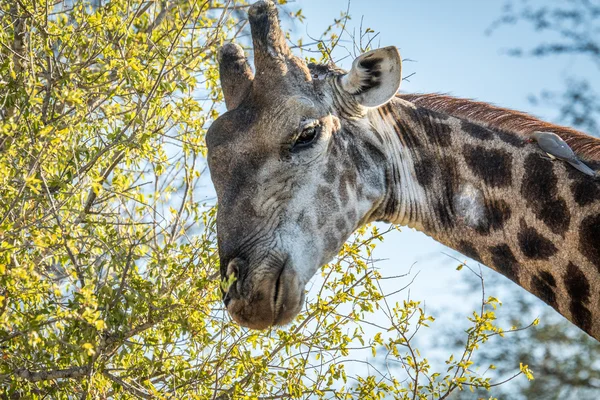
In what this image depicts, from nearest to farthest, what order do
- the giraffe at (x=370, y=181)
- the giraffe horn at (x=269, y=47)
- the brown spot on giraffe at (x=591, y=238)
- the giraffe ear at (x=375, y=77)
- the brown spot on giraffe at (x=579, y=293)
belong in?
the brown spot on giraffe at (x=591, y=238) → the brown spot on giraffe at (x=579, y=293) → the giraffe at (x=370, y=181) → the giraffe ear at (x=375, y=77) → the giraffe horn at (x=269, y=47)

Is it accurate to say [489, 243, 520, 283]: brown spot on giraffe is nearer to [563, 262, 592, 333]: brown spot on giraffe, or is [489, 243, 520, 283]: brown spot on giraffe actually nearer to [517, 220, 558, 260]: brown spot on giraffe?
[517, 220, 558, 260]: brown spot on giraffe

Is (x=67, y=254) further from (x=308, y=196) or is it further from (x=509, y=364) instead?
(x=509, y=364)

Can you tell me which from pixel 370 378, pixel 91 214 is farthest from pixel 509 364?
pixel 91 214

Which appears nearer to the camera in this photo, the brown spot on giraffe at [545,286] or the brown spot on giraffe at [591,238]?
the brown spot on giraffe at [591,238]

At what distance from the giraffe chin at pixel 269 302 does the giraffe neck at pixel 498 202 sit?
1.07 m

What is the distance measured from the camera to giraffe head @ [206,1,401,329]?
5.64 metres

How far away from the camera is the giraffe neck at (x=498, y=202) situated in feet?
18.0

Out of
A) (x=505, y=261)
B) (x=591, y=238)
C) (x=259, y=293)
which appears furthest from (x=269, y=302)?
(x=591, y=238)

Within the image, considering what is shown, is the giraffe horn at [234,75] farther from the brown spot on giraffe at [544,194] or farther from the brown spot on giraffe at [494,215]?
the brown spot on giraffe at [544,194]

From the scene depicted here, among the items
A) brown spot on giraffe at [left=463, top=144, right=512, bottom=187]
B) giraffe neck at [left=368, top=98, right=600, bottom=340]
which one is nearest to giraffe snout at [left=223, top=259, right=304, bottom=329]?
giraffe neck at [left=368, top=98, right=600, bottom=340]

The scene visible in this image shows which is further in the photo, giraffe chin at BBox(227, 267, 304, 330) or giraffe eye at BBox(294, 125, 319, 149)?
giraffe eye at BBox(294, 125, 319, 149)

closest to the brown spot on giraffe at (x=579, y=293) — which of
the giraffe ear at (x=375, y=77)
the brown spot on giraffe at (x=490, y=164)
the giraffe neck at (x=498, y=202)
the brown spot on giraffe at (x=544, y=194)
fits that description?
the giraffe neck at (x=498, y=202)

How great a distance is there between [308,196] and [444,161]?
1010 mm

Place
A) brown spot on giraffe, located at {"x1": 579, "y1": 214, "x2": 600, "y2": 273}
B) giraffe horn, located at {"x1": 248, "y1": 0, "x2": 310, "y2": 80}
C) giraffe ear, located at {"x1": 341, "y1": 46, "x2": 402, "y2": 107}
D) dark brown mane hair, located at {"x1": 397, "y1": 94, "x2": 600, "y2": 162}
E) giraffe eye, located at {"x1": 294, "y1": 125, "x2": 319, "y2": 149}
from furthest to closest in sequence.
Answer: giraffe horn, located at {"x1": 248, "y1": 0, "x2": 310, "y2": 80} < giraffe ear, located at {"x1": 341, "y1": 46, "x2": 402, "y2": 107} < giraffe eye, located at {"x1": 294, "y1": 125, "x2": 319, "y2": 149} < dark brown mane hair, located at {"x1": 397, "y1": 94, "x2": 600, "y2": 162} < brown spot on giraffe, located at {"x1": 579, "y1": 214, "x2": 600, "y2": 273}
